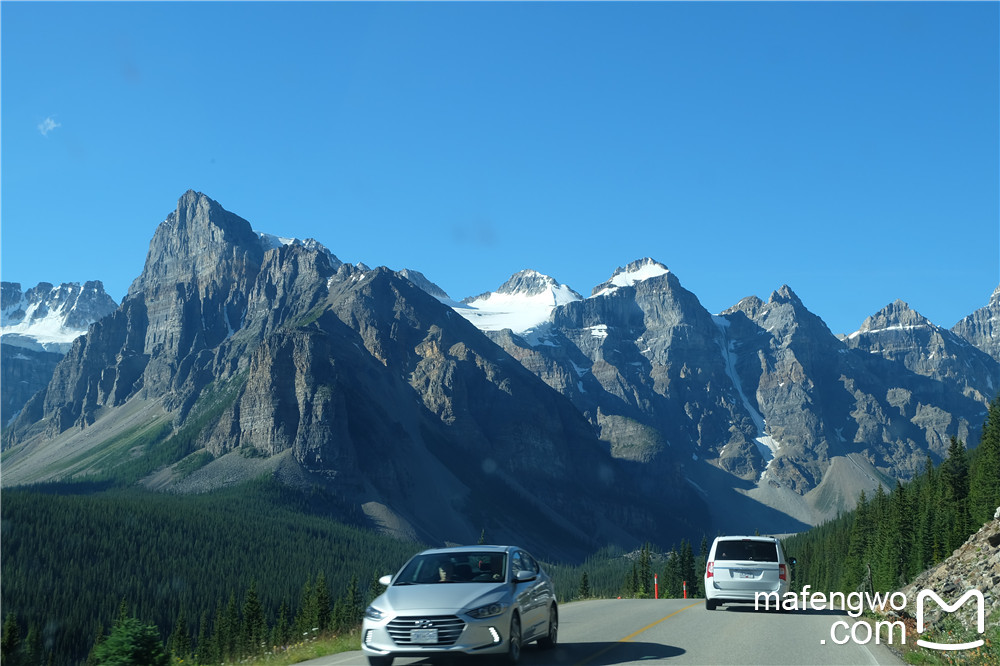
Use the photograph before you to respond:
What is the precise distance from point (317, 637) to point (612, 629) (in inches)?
316

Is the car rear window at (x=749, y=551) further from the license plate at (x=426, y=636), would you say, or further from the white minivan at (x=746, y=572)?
the license plate at (x=426, y=636)

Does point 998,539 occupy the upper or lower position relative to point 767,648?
upper

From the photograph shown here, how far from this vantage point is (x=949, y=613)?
26062mm

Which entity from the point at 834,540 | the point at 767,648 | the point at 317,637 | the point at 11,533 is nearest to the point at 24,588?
the point at 11,533

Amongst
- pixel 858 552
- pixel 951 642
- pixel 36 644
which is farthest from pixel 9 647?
pixel 858 552

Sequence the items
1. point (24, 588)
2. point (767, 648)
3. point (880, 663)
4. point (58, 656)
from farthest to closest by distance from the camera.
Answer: point (24, 588) < point (58, 656) < point (767, 648) < point (880, 663)

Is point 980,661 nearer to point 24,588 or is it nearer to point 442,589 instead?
point 442,589

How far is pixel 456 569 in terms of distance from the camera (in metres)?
19.1

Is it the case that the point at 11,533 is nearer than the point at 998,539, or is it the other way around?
the point at 998,539

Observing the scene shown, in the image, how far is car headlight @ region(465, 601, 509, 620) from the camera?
17.0 m

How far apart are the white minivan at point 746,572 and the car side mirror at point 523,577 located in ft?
48.0

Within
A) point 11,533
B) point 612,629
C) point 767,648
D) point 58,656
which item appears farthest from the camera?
point 11,533

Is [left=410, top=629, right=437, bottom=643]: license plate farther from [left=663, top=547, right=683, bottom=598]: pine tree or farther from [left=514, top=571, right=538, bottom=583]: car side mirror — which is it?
[left=663, top=547, right=683, bottom=598]: pine tree

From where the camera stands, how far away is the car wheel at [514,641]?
58.1ft
